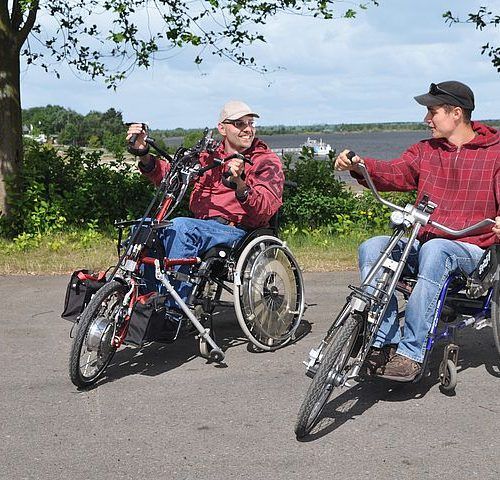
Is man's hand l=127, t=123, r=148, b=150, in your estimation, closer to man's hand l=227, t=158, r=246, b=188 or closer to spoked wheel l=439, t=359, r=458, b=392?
man's hand l=227, t=158, r=246, b=188

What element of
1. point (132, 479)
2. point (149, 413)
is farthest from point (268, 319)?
point (132, 479)

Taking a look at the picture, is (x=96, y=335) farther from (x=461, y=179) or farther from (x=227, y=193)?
(x=461, y=179)

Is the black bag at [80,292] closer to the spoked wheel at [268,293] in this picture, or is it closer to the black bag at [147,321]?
the black bag at [147,321]

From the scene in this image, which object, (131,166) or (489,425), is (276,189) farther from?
(131,166)

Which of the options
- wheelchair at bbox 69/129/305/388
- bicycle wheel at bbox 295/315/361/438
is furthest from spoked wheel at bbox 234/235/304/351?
bicycle wheel at bbox 295/315/361/438

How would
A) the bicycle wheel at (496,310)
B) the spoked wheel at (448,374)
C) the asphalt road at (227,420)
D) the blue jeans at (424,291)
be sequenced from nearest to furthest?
the asphalt road at (227,420) < the blue jeans at (424,291) < the spoked wheel at (448,374) < the bicycle wheel at (496,310)

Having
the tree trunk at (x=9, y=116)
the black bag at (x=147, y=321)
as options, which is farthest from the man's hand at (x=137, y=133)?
the tree trunk at (x=9, y=116)

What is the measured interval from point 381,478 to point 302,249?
18.6 ft

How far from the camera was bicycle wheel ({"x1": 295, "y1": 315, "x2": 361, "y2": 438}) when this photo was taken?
389 centimetres

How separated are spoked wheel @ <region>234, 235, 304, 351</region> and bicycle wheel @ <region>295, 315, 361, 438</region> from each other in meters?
1.18

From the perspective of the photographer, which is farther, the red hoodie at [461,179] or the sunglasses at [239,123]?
the sunglasses at [239,123]

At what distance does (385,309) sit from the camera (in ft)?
14.1

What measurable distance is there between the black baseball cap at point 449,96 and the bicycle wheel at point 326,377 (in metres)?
1.54

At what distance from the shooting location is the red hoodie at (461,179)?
4.78m
